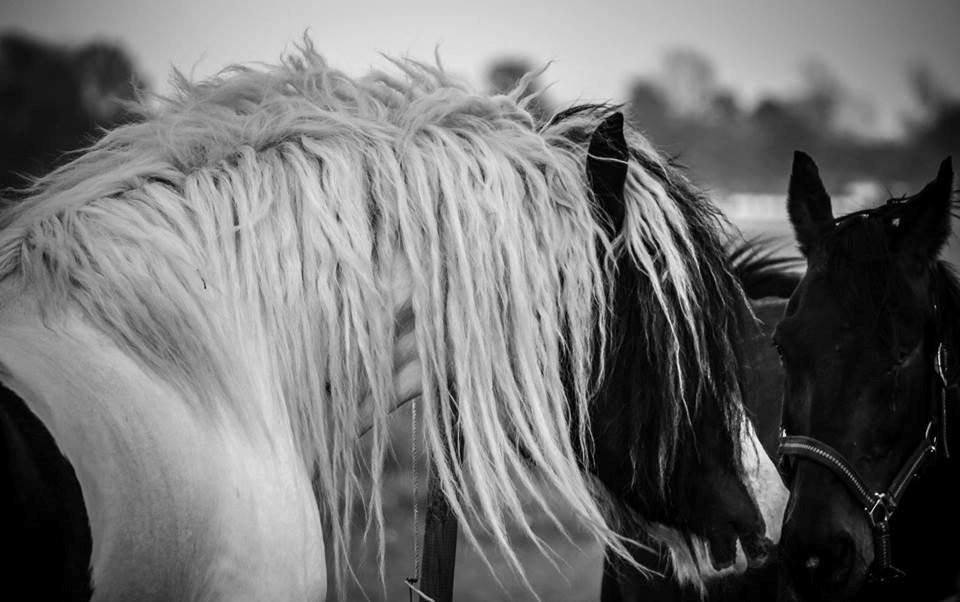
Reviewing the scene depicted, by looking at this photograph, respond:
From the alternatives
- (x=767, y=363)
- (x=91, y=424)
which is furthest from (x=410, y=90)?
(x=767, y=363)

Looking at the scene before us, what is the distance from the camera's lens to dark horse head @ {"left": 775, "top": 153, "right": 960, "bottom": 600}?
2.49 m

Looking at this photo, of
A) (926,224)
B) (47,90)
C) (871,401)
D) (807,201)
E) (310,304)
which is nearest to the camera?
(310,304)

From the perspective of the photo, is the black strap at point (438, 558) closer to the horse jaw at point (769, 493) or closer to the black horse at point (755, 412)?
the black horse at point (755, 412)

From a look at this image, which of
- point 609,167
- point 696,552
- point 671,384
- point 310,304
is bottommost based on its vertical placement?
point 696,552

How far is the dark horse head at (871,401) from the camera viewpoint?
8.17 ft

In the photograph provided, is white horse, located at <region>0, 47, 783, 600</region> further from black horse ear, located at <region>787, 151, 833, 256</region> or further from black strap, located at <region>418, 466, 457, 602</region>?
black horse ear, located at <region>787, 151, 833, 256</region>

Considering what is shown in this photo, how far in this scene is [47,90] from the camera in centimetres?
1138

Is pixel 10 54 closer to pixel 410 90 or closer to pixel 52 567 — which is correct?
pixel 410 90

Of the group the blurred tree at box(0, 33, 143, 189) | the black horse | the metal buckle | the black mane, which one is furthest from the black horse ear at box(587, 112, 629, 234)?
the blurred tree at box(0, 33, 143, 189)

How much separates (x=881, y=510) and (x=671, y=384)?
932 mm

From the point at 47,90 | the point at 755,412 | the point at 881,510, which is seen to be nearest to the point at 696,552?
the point at 881,510

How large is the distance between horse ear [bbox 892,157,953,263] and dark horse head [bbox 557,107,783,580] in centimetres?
79

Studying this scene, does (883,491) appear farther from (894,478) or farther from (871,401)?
(871,401)

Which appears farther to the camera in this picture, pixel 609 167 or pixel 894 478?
pixel 894 478
